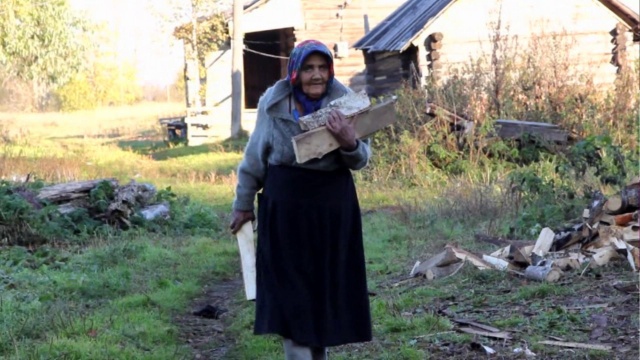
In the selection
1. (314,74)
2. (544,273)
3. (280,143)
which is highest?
(314,74)

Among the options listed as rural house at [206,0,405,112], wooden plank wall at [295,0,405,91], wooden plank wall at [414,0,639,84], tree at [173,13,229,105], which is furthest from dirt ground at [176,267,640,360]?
tree at [173,13,229,105]

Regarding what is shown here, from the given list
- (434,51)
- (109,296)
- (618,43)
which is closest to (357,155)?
(109,296)

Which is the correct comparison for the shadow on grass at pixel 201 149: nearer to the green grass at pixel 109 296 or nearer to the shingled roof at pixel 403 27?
the shingled roof at pixel 403 27

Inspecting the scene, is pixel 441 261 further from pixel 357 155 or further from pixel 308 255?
pixel 357 155

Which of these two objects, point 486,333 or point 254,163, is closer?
point 254,163

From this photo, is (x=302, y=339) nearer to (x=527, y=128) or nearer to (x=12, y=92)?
(x=527, y=128)

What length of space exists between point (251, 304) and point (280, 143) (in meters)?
3.16

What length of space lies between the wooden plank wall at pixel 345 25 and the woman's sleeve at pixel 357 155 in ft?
80.5

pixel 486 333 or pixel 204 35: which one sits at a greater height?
pixel 204 35

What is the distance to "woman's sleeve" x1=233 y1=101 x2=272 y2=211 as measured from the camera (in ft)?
16.8

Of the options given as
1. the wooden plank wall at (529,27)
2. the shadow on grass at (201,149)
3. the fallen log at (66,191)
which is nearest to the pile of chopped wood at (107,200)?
the fallen log at (66,191)

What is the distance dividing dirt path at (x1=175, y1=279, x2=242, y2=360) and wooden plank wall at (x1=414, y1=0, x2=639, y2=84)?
13.1m

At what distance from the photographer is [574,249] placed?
331 inches

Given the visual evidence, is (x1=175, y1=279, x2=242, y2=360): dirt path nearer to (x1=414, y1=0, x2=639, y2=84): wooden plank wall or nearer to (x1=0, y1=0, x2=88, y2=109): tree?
(x1=414, y1=0, x2=639, y2=84): wooden plank wall
